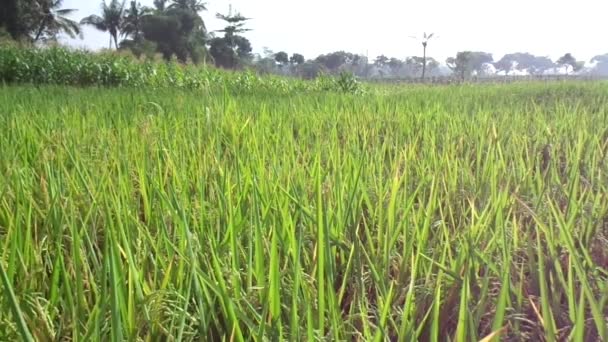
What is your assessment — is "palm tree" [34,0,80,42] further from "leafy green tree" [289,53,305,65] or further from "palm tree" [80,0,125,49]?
"leafy green tree" [289,53,305,65]

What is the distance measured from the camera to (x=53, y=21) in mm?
32969

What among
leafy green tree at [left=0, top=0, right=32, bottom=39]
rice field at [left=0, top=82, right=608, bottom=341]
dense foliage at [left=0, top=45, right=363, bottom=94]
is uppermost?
leafy green tree at [left=0, top=0, right=32, bottom=39]

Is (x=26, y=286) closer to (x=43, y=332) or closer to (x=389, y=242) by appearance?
(x=43, y=332)

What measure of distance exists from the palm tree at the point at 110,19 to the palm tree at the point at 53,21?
6.53 meters

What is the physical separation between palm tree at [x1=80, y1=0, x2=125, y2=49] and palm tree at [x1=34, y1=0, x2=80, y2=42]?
653 cm

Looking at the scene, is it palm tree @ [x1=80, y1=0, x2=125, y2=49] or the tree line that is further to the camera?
palm tree @ [x1=80, y1=0, x2=125, y2=49]

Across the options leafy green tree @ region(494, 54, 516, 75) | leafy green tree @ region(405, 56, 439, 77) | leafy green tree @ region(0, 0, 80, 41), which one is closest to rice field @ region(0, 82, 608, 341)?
leafy green tree @ region(0, 0, 80, 41)

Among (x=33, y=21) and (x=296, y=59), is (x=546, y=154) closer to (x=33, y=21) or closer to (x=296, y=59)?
(x=33, y=21)

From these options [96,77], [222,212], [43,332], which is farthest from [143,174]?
[96,77]

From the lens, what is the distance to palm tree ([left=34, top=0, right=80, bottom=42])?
31.3 meters

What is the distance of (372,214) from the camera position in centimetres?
84

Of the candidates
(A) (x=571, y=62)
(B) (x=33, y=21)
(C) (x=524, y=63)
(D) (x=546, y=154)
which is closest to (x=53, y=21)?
(B) (x=33, y=21)

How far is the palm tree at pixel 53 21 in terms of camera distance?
31.3 meters

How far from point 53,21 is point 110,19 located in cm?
1352
